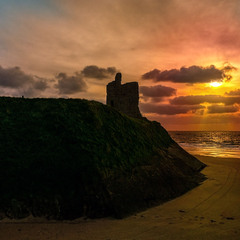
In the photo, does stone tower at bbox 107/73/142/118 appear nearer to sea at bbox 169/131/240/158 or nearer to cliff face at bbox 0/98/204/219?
sea at bbox 169/131/240/158

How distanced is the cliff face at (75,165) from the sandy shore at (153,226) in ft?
1.30

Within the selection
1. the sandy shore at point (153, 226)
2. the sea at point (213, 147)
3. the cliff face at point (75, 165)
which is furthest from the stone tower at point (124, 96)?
the sandy shore at point (153, 226)

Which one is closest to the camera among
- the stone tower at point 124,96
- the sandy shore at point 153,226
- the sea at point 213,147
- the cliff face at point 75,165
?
the sandy shore at point 153,226

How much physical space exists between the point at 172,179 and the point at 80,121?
492 centimetres

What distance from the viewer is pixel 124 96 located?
31.3 m

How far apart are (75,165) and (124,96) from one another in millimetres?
24321

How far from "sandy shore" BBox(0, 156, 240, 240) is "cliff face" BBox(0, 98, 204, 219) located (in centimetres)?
40

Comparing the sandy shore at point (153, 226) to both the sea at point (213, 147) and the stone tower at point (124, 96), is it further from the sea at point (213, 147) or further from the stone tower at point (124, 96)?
the sea at point (213, 147)

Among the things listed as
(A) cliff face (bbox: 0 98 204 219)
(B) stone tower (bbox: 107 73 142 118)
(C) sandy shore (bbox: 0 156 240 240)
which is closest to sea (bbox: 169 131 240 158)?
(B) stone tower (bbox: 107 73 142 118)

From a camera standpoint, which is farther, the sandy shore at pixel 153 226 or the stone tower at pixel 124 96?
the stone tower at pixel 124 96

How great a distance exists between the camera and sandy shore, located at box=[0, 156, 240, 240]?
5773 millimetres

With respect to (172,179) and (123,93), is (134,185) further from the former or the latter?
(123,93)

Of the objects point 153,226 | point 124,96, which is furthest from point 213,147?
point 153,226

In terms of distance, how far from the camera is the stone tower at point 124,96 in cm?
3002
